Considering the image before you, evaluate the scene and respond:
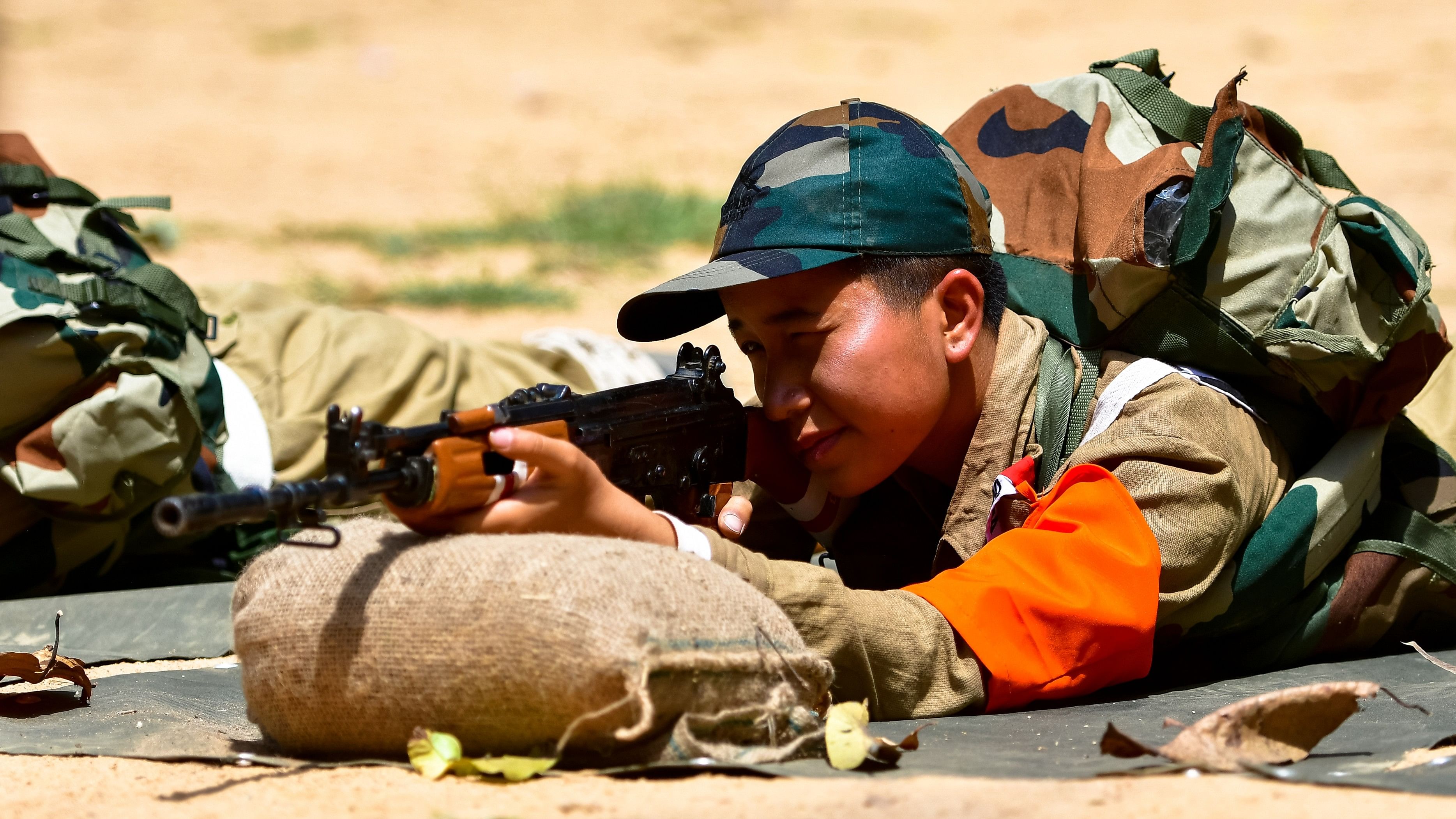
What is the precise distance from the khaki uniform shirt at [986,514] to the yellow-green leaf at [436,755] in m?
0.55

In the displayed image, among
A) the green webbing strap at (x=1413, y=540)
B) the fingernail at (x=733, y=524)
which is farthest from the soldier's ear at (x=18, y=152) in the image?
the green webbing strap at (x=1413, y=540)

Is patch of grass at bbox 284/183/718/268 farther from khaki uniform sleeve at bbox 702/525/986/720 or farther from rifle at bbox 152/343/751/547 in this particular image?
khaki uniform sleeve at bbox 702/525/986/720

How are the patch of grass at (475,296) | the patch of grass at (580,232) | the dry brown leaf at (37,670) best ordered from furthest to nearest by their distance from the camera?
the patch of grass at (580,232), the patch of grass at (475,296), the dry brown leaf at (37,670)

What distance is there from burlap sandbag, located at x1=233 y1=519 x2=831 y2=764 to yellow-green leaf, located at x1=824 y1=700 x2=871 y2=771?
2.3 inches

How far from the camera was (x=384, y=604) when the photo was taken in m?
2.30

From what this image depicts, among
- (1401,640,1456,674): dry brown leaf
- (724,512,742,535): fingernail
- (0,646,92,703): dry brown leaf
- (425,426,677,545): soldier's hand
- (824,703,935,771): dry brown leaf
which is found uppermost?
(425,426,677,545): soldier's hand

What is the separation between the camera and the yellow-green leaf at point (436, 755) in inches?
89.6

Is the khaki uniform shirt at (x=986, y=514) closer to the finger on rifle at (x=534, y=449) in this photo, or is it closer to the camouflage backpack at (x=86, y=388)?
the finger on rifle at (x=534, y=449)

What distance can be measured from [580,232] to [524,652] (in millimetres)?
9216

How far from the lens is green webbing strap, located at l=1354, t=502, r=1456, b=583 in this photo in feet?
10.8

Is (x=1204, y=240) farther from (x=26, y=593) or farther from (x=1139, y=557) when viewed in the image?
(x=26, y=593)

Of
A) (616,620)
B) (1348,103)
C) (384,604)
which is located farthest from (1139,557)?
(1348,103)

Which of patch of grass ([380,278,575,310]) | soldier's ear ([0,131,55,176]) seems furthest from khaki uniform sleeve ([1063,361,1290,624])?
patch of grass ([380,278,575,310])

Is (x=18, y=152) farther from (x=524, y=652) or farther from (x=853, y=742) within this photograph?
(x=853, y=742)
